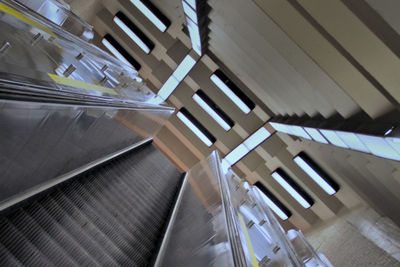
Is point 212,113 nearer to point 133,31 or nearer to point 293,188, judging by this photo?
point 293,188

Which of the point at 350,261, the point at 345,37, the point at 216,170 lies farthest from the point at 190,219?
the point at 350,261

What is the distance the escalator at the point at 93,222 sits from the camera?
2.71 m

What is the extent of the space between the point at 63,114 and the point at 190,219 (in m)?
2.35

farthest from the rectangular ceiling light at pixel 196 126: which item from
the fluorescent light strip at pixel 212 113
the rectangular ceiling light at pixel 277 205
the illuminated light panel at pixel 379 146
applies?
the illuminated light panel at pixel 379 146

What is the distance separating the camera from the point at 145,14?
42.6 feet

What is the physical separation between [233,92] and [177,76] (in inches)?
93.8

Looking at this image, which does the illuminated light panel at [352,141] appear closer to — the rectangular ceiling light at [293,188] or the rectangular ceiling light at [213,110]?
the rectangular ceiling light at [293,188]

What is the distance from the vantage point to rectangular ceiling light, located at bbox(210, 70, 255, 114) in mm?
13648

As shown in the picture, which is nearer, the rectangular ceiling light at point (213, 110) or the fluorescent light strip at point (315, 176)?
the fluorescent light strip at point (315, 176)

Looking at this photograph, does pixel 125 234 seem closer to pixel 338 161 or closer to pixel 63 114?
pixel 63 114

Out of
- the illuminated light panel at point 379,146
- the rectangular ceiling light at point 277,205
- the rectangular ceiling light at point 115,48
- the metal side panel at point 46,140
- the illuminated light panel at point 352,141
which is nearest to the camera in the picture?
the metal side panel at point 46,140

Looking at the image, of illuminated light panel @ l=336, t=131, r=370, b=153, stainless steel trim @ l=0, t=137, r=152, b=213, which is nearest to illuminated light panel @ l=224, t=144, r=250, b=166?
illuminated light panel @ l=336, t=131, r=370, b=153

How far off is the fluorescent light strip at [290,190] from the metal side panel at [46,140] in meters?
10.1

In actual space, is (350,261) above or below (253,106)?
below
